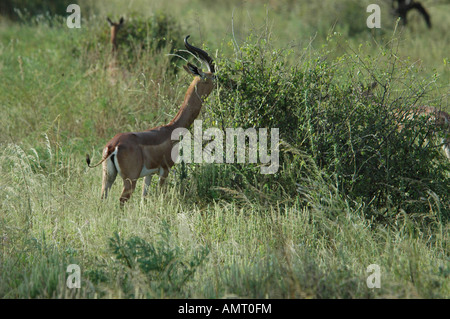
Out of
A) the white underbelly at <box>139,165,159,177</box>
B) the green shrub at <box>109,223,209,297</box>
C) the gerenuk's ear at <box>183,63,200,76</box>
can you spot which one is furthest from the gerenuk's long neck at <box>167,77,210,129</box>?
the green shrub at <box>109,223,209,297</box>

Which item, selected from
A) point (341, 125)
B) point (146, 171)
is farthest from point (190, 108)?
point (341, 125)

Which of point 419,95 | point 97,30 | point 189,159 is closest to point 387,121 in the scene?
point 419,95

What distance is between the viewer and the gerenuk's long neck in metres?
5.59

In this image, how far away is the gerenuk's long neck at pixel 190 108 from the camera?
5.59m

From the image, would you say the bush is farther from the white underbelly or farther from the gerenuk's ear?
the white underbelly

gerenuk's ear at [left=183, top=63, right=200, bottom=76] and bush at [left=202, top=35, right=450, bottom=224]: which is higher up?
gerenuk's ear at [left=183, top=63, right=200, bottom=76]

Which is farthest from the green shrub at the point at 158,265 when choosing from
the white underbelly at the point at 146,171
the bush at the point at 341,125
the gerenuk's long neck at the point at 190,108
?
the gerenuk's long neck at the point at 190,108

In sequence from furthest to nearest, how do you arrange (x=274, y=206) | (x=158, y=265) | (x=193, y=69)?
(x=193, y=69) < (x=274, y=206) < (x=158, y=265)

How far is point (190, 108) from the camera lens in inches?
221

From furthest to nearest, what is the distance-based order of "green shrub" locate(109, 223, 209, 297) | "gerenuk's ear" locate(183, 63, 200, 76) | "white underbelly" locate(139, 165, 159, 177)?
1. "gerenuk's ear" locate(183, 63, 200, 76)
2. "white underbelly" locate(139, 165, 159, 177)
3. "green shrub" locate(109, 223, 209, 297)

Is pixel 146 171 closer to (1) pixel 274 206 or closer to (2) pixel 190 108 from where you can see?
(2) pixel 190 108

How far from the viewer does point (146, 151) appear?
5.34m

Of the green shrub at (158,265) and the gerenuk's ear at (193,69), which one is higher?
the gerenuk's ear at (193,69)

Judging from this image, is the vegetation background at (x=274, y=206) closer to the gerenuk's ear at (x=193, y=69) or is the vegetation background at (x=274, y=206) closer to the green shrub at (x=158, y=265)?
the green shrub at (x=158, y=265)
